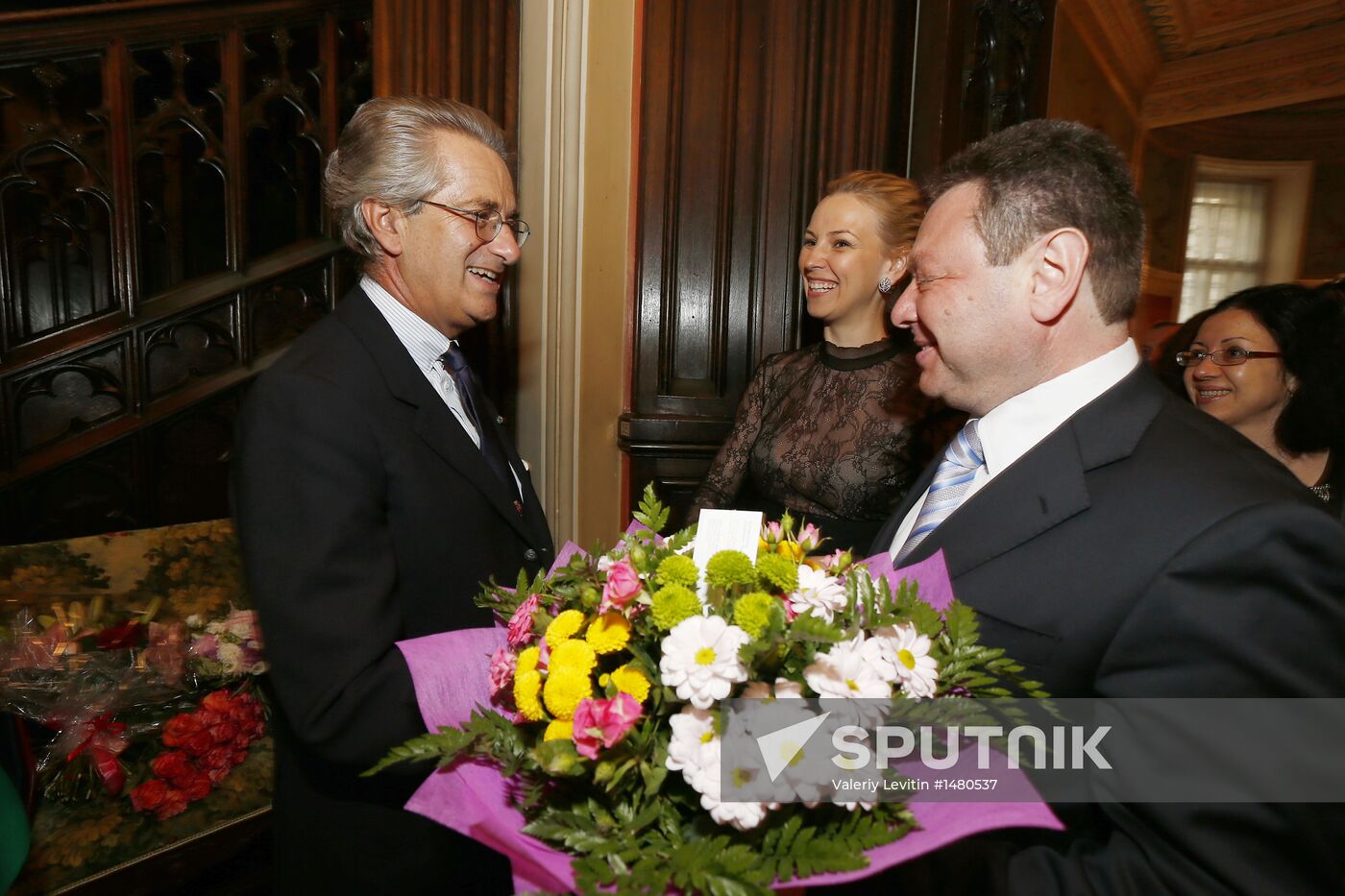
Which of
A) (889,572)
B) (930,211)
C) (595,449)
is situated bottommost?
(595,449)

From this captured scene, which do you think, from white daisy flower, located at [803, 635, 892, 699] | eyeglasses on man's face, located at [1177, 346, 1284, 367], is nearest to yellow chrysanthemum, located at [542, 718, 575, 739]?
white daisy flower, located at [803, 635, 892, 699]

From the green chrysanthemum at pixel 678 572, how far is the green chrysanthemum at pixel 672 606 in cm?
2

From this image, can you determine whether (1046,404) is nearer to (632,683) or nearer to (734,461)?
(632,683)

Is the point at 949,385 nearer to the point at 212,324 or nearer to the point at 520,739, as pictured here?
the point at 520,739

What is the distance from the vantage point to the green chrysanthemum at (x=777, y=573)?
82cm

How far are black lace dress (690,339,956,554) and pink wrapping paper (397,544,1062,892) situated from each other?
116cm

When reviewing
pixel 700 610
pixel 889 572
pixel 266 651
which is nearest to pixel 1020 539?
pixel 889 572

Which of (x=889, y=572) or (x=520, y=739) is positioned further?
(x=889, y=572)

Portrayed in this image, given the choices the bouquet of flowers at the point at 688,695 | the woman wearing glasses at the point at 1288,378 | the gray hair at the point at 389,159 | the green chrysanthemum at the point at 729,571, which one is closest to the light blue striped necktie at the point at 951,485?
the bouquet of flowers at the point at 688,695

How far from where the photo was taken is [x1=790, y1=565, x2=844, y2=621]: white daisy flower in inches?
32.4

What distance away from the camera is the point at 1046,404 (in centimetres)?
121

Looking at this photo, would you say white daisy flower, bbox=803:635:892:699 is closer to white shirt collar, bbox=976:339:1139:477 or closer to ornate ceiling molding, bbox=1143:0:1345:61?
white shirt collar, bbox=976:339:1139:477

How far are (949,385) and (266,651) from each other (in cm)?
113

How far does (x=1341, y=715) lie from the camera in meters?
0.88
